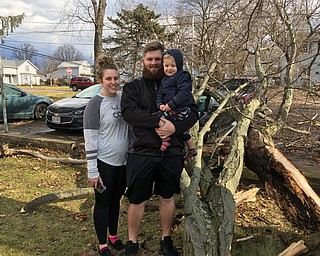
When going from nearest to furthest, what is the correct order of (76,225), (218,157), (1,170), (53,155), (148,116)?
(148,116) < (76,225) < (218,157) < (1,170) < (53,155)

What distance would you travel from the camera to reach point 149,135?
9.04 feet

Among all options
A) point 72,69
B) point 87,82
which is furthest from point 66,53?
point 87,82

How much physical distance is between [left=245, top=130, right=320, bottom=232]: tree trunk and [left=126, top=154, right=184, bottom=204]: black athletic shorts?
5.49 feet

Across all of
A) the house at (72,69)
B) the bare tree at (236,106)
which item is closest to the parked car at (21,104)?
the bare tree at (236,106)

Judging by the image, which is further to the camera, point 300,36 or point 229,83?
point 229,83

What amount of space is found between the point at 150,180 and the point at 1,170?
15.0ft

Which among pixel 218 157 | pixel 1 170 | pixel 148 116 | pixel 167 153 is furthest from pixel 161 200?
pixel 1 170

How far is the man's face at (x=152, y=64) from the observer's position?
2.81 m

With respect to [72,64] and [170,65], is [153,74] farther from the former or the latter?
[72,64]

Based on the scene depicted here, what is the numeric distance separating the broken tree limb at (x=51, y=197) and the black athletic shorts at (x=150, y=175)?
6.70ft

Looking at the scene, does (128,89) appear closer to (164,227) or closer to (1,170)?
(164,227)

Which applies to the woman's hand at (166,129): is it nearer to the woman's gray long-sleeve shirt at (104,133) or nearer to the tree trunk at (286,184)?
the woman's gray long-sleeve shirt at (104,133)

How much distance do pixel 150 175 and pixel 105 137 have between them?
556 mm

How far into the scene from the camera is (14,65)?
72938 mm
